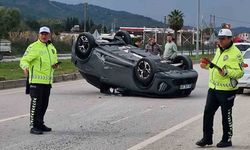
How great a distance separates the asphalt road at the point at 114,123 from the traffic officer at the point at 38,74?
30cm

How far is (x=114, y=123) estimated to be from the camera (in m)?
11.3

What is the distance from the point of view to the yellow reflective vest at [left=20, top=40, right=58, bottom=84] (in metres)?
10.0

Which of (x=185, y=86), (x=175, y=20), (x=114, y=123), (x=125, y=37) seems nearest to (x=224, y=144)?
(x=114, y=123)

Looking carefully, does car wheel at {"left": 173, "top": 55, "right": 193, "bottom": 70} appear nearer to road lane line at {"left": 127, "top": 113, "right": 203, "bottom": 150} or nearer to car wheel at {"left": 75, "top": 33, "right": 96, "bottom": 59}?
car wheel at {"left": 75, "top": 33, "right": 96, "bottom": 59}

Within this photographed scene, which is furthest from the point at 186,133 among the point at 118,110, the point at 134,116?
the point at 118,110

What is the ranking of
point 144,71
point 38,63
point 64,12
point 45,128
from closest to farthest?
point 38,63 → point 45,128 → point 144,71 → point 64,12

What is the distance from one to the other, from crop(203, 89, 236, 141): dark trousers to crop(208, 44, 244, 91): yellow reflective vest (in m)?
0.10

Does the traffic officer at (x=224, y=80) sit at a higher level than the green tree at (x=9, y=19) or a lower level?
lower

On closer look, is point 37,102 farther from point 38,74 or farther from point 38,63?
point 38,63

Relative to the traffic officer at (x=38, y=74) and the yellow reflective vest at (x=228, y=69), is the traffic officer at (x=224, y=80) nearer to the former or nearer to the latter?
the yellow reflective vest at (x=228, y=69)

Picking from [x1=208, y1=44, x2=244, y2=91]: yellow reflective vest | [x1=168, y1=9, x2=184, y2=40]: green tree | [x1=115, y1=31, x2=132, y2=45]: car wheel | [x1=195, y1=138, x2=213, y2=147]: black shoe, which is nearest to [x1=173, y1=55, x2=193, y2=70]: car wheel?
[x1=115, y1=31, x2=132, y2=45]: car wheel

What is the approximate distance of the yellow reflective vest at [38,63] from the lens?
10016mm

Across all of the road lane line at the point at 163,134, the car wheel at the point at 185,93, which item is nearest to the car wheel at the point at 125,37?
the car wheel at the point at 185,93

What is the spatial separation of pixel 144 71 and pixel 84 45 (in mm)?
2195
